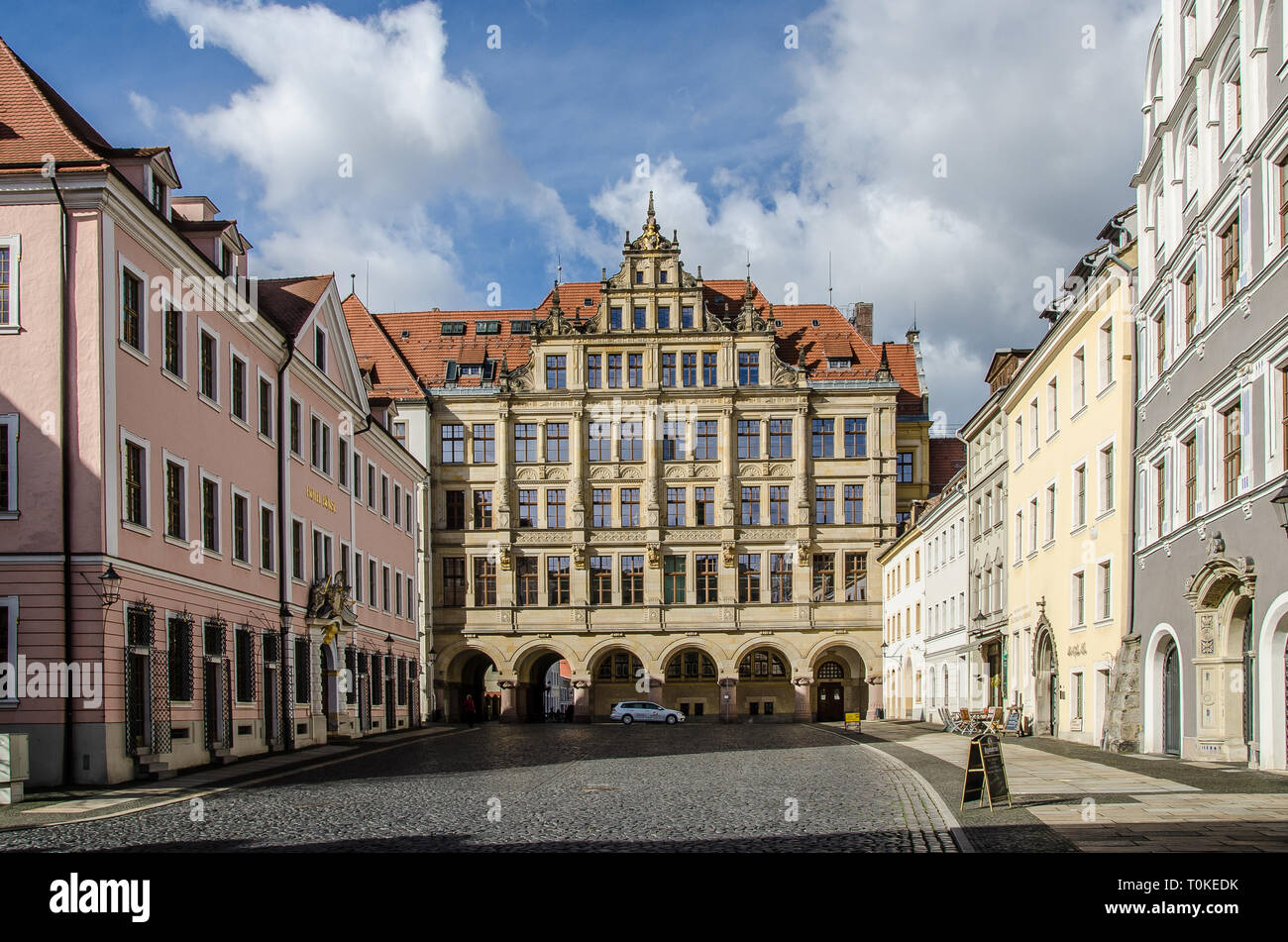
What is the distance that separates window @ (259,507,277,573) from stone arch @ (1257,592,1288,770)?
72.8ft

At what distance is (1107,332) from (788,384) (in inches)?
1428

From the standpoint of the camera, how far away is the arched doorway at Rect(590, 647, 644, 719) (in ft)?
230

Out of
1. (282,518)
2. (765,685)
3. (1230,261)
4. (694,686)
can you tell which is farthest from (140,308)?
(765,685)

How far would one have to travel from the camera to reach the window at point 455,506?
69.2m

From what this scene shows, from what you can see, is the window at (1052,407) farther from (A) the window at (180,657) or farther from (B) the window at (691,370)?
(B) the window at (691,370)

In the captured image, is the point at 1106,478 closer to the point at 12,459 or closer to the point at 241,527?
the point at 241,527

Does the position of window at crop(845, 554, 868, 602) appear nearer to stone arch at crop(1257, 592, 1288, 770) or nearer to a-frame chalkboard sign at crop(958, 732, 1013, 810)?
stone arch at crop(1257, 592, 1288, 770)

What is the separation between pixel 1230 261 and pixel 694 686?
4943 centimetres

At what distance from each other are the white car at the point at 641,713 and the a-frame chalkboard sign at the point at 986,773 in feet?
158

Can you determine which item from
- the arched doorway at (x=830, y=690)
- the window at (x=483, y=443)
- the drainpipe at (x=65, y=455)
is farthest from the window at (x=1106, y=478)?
the window at (x=483, y=443)

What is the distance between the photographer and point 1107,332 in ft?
108

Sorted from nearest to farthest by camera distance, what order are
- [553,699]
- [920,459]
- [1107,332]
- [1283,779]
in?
[1283,779] → [1107,332] → [920,459] → [553,699]
